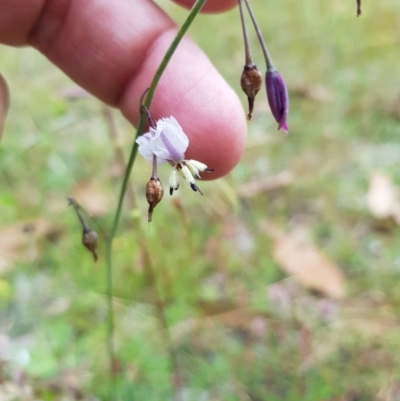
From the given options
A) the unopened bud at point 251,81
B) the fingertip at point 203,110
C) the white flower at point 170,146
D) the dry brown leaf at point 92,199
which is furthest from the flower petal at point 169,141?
the dry brown leaf at point 92,199

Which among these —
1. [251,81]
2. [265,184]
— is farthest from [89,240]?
[265,184]

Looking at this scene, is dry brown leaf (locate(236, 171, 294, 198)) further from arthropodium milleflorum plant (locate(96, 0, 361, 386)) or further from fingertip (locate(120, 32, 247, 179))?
arthropodium milleflorum plant (locate(96, 0, 361, 386))

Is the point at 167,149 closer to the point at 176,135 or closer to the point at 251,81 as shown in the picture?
the point at 176,135

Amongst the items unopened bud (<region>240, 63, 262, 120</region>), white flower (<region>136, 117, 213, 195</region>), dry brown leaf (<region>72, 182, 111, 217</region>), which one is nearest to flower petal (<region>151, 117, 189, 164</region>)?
white flower (<region>136, 117, 213, 195</region>)

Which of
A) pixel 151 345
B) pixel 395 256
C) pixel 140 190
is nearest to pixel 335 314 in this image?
pixel 395 256

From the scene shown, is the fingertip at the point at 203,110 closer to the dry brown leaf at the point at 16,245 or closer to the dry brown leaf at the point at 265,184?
the dry brown leaf at the point at 16,245

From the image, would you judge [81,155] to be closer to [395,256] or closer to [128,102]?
[128,102]
